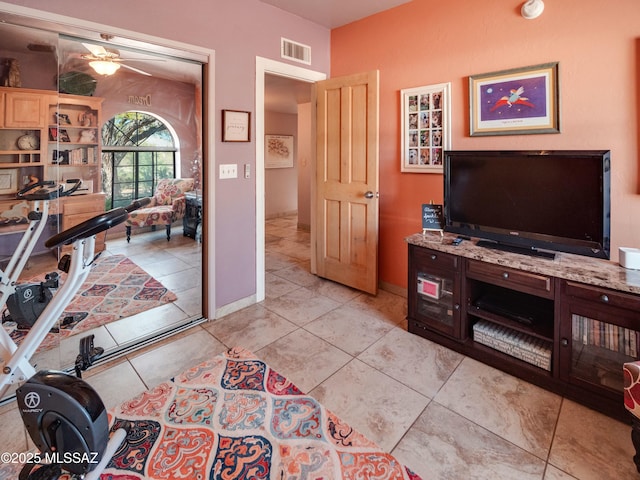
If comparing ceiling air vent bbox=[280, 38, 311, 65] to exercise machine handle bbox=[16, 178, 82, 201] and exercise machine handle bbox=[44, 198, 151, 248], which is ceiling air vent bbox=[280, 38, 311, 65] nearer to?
exercise machine handle bbox=[16, 178, 82, 201]

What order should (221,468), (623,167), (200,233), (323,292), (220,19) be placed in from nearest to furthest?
1. (221,468)
2. (623,167)
3. (220,19)
4. (200,233)
5. (323,292)

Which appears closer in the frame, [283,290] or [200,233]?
[200,233]

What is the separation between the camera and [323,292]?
362 cm

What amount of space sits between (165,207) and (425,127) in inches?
92.9

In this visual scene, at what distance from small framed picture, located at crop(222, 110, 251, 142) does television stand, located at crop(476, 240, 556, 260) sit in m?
2.13

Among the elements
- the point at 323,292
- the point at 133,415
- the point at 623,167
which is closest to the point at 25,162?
the point at 133,415

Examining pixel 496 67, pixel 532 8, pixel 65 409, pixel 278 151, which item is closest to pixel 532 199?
pixel 496 67

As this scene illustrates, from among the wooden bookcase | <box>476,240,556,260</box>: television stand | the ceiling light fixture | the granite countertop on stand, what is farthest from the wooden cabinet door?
the ceiling light fixture

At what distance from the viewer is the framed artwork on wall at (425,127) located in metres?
2.92

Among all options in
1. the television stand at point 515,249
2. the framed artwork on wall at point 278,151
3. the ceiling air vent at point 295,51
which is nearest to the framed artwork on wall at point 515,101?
the television stand at point 515,249

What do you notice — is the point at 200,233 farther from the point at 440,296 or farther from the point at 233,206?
the point at 440,296

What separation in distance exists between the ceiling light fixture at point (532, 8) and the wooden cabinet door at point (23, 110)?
3220 mm

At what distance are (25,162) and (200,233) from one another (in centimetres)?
122

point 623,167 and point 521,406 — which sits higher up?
point 623,167
